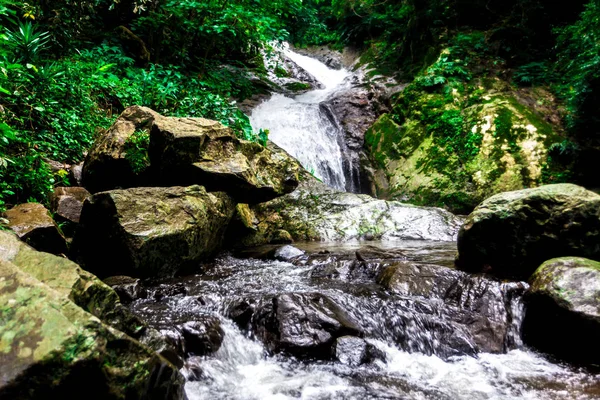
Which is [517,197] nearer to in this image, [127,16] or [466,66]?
[466,66]

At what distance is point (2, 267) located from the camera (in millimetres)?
1955

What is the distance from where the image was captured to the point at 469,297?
4172 millimetres

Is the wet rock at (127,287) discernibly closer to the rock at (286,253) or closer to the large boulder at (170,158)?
the large boulder at (170,158)

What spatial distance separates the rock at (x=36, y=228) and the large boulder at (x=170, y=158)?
143 cm

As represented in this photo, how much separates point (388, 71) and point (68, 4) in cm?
1107

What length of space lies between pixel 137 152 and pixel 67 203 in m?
1.22

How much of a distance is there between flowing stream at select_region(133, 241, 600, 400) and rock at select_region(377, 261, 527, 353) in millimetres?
31

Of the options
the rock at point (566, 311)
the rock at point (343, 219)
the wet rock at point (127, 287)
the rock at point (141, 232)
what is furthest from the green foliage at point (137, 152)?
the rock at point (566, 311)

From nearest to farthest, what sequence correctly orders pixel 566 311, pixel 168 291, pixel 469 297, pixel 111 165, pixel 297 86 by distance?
pixel 566 311
pixel 469 297
pixel 168 291
pixel 111 165
pixel 297 86

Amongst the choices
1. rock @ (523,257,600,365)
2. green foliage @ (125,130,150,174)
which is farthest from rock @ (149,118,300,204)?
rock @ (523,257,600,365)

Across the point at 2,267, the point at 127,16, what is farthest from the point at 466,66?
the point at 2,267

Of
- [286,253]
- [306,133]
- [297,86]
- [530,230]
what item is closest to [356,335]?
[530,230]

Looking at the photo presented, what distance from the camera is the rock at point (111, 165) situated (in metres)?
5.68

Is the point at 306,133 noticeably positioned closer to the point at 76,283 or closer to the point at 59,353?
the point at 76,283
